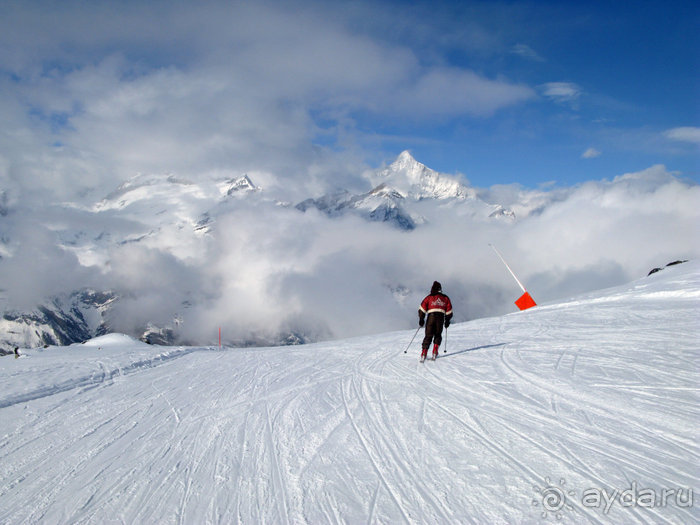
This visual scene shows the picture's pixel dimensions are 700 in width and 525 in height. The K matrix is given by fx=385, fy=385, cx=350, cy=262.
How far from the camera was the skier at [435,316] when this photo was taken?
12254 mm

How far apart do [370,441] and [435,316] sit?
6555 millimetres

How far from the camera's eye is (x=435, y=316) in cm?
1230

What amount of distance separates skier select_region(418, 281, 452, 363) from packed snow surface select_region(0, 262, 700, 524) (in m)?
0.86

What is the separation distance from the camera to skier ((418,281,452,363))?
12254mm

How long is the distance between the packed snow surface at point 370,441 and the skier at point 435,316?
0.86m

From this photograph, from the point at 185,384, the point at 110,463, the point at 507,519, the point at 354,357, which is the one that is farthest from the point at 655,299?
the point at 110,463

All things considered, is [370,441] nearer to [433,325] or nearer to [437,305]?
[433,325]

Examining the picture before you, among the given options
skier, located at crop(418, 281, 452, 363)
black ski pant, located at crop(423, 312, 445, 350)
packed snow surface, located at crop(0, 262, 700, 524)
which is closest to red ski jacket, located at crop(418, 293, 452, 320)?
skier, located at crop(418, 281, 452, 363)

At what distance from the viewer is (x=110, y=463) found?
5996 mm

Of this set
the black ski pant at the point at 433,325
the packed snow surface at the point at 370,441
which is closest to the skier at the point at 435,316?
the black ski pant at the point at 433,325

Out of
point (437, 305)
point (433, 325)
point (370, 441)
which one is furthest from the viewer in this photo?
point (437, 305)

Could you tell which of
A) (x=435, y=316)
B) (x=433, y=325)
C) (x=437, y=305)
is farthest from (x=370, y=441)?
(x=437, y=305)

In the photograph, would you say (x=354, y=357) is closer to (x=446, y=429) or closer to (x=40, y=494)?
(x=446, y=429)

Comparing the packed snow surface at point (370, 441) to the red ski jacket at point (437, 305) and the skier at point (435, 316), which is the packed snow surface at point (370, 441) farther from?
the red ski jacket at point (437, 305)
